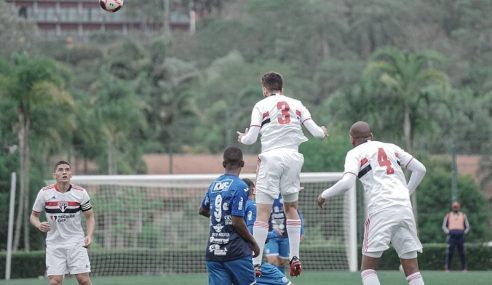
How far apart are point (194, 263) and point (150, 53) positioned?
46591 millimetres

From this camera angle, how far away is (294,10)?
115 m

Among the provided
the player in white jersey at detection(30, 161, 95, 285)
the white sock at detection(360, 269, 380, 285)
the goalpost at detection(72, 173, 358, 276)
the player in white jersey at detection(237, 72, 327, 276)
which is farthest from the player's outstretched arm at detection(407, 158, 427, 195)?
the goalpost at detection(72, 173, 358, 276)

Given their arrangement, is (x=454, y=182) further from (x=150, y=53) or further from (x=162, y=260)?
(x=150, y=53)

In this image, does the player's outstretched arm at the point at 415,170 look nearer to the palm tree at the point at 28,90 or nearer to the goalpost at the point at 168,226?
the goalpost at the point at 168,226

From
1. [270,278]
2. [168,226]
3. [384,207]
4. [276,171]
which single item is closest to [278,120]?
[276,171]

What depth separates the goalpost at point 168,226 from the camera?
108 feet

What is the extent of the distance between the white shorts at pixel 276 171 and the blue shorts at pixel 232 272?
7.76ft

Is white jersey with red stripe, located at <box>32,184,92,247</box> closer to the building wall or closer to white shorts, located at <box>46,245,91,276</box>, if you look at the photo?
white shorts, located at <box>46,245,91,276</box>

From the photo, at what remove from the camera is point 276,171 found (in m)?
15.1

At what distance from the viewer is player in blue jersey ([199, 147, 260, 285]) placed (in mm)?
12750

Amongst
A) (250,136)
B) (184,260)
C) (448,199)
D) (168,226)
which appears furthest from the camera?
(448,199)

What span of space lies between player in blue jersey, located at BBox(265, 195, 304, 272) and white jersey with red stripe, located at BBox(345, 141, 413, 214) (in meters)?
5.20

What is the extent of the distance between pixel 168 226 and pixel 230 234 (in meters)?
23.5

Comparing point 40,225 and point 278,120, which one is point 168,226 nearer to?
point 40,225
